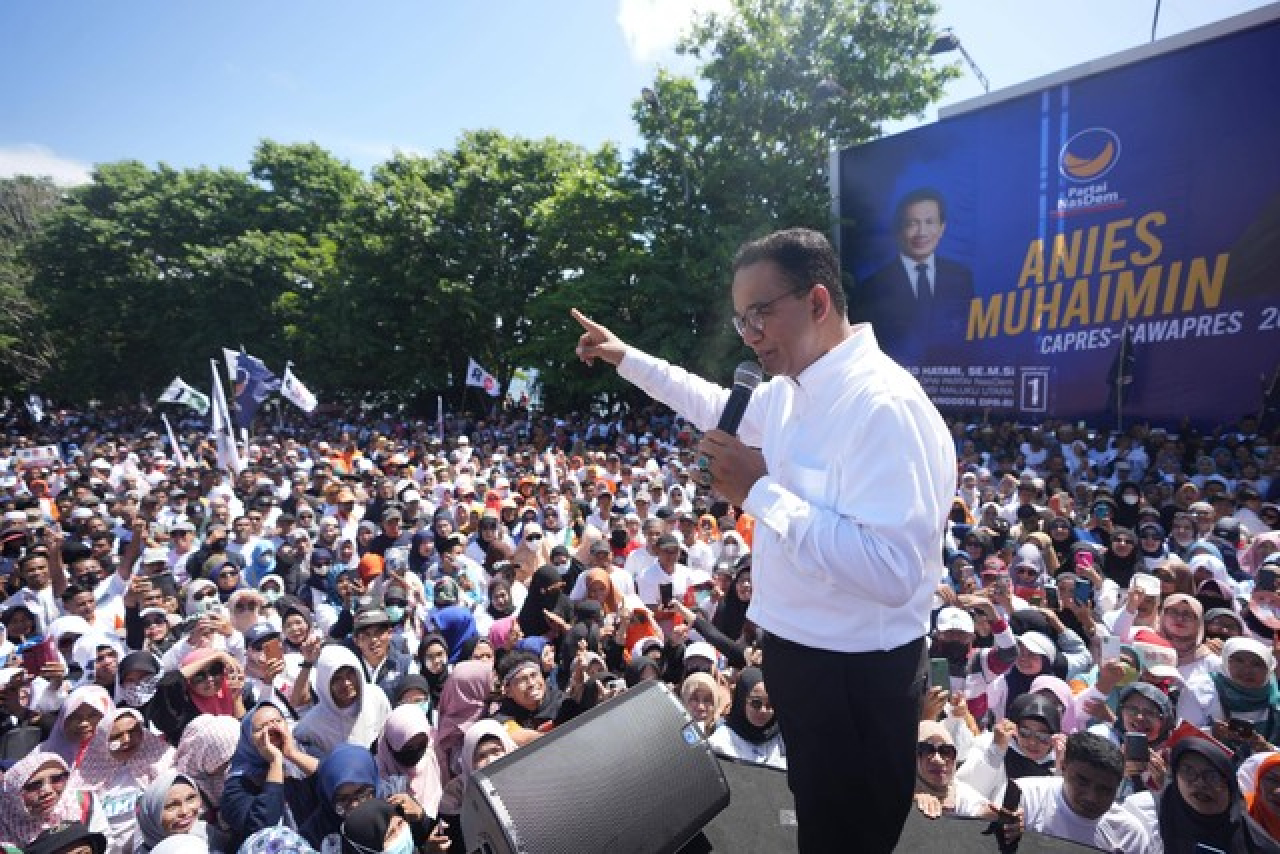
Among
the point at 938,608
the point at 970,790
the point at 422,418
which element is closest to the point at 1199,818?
the point at 970,790

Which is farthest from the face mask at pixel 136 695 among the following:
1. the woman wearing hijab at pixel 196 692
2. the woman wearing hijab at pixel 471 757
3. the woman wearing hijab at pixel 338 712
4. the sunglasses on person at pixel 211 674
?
the woman wearing hijab at pixel 471 757

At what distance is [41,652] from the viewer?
4539 mm

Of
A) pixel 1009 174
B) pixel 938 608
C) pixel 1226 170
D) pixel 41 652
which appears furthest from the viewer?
pixel 1009 174

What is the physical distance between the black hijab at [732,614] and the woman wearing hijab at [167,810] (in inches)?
137

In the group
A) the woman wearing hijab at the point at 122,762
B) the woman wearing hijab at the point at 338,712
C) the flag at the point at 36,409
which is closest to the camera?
the woman wearing hijab at the point at 122,762

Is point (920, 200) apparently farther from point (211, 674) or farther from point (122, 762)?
point (122, 762)

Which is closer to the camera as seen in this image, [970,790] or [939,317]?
[970,790]

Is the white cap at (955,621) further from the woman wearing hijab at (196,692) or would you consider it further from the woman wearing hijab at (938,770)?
the woman wearing hijab at (196,692)

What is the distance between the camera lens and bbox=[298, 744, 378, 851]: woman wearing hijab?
2986 mm

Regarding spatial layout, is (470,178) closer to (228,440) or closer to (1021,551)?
(228,440)

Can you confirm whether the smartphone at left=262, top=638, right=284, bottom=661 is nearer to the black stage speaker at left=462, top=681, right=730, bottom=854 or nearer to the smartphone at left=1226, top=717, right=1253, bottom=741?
the black stage speaker at left=462, top=681, right=730, bottom=854

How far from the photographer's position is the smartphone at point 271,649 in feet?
14.7

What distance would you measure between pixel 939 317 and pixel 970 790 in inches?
585

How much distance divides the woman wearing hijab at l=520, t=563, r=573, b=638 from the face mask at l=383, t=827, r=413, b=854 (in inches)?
92.8
